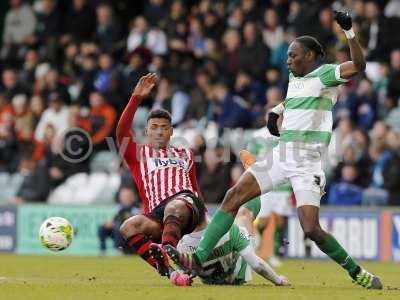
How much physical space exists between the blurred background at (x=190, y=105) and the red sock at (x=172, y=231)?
525 centimetres

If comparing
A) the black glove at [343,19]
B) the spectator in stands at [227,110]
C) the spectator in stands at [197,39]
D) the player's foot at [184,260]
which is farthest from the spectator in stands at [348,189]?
the black glove at [343,19]

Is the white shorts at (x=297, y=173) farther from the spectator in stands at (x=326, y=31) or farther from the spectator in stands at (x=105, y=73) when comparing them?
the spectator in stands at (x=105, y=73)

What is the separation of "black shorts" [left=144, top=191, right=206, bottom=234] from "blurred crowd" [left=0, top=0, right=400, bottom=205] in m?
6.86

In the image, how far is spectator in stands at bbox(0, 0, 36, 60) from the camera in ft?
82.7

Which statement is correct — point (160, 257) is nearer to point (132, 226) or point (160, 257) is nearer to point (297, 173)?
point (132, 226)

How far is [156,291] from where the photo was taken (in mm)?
9852

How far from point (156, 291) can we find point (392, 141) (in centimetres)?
905

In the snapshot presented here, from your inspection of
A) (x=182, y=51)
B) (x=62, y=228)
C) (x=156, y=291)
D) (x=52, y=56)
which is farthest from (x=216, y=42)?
(x=156, y=291)

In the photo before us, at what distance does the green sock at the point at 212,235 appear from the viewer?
33.5 feet

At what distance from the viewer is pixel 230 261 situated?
10.8 m

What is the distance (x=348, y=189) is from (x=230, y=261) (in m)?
7.61

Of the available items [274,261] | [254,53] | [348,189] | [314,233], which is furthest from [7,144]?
[314,233]

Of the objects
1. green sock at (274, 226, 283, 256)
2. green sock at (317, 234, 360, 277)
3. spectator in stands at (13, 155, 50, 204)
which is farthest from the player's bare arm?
spectator in stands at (13, 155, 50, 204)

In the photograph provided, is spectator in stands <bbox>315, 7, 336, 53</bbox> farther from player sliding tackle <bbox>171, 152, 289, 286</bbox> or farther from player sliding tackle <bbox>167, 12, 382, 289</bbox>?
player sliding tackle <bbox>167, 12, 382, 289</bbox>
